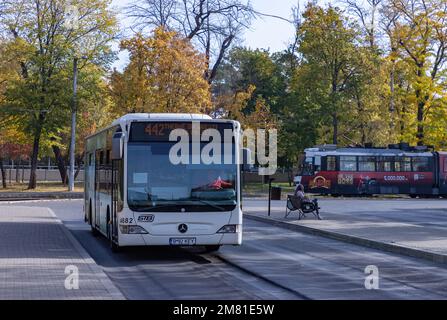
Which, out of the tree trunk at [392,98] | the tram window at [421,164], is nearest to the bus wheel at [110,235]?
the tram window at [421,164]

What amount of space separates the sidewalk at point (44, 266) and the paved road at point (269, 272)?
520 millimetres

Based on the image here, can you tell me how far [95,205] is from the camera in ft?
69.7

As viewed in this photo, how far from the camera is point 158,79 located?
172 ft

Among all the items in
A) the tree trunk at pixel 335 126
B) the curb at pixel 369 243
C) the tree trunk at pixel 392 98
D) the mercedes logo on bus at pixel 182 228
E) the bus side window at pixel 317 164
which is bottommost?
the curb at pixel 369 243

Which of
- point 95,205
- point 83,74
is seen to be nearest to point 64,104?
point 83,74

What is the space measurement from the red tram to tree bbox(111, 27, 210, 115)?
373 inches

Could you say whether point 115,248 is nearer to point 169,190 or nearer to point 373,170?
point 169,190

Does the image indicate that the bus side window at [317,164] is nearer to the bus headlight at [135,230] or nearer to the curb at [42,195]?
the curb at [42,195]

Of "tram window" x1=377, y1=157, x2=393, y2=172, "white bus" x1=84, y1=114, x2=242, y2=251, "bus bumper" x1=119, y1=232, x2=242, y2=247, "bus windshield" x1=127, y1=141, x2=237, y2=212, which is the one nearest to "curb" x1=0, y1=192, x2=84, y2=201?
"tram window" x1=377, y1=157, x2=393, y2=172

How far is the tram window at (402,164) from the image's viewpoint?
5541 centimetres

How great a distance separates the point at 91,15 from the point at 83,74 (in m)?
5.15

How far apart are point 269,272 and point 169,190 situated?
2.84m

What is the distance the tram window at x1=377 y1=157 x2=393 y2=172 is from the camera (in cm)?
5509

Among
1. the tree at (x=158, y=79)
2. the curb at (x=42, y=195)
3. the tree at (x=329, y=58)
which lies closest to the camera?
the curb at (x=42, y=195)
